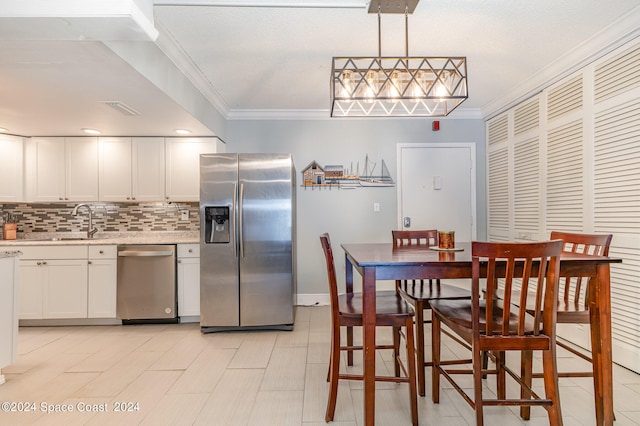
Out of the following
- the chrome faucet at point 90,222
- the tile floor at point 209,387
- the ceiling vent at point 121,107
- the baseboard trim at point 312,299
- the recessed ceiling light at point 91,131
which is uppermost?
the ceiling vent at point 121,107

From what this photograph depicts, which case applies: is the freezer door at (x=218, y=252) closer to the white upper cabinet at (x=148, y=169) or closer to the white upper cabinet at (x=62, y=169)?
the white upper cabinet at (x=148, y=169)

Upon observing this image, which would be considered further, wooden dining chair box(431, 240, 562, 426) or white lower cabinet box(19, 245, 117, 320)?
white lower cabinet box(19, 245, 117, 320)

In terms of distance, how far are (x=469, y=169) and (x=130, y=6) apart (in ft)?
12.8

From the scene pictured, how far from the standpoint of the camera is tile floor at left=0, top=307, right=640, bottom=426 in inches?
74.9

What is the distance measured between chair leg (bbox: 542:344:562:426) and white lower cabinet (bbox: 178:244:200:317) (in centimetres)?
307

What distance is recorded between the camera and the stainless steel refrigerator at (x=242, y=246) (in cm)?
329

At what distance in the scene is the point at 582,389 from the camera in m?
2.16

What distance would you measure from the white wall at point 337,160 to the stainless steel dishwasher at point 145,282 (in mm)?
1487

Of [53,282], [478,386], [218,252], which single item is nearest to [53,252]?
[53,282]

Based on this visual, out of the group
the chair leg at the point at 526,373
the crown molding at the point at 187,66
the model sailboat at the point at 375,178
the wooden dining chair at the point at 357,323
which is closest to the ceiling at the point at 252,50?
the crown molding at the point at 187,66

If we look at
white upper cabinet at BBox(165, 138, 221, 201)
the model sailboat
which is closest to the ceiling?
white upper cabinet at BBox(165, 138, 221, 201)

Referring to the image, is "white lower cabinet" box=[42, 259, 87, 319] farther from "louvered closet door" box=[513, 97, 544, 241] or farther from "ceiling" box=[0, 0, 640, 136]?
"louvered closet door" box=[513, 97, 544, 241]

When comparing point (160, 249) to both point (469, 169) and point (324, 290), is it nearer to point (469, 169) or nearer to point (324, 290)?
point (324, 290)

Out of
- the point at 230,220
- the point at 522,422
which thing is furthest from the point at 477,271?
the point at 230,220
